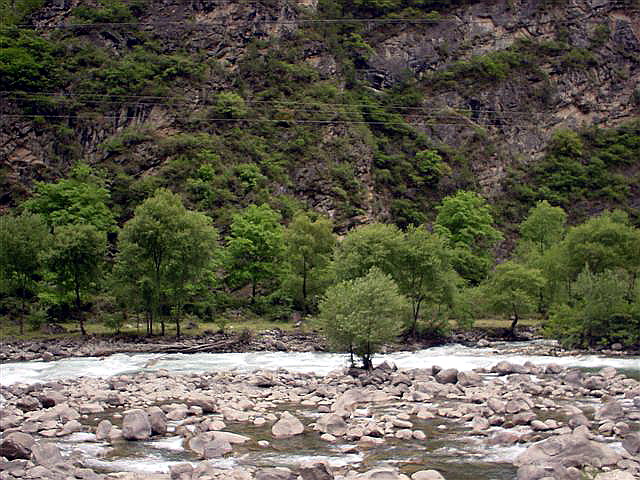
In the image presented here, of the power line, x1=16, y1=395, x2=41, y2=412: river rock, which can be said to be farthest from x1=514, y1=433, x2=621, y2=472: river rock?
the power line

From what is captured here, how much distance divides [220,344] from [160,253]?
30.1 ft

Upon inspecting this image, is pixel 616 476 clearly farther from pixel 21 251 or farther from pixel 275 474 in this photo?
pixel 21 251

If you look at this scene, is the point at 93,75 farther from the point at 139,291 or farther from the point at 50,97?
the point at 139,291

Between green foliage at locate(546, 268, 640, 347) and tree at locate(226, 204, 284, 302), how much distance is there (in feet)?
100

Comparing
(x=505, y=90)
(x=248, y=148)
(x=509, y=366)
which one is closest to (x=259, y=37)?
(x=248, y=148)

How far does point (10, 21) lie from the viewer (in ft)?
330

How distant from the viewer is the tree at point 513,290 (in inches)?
2292

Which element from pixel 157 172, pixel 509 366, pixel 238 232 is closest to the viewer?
pixel 509 366

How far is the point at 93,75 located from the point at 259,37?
79.2ft

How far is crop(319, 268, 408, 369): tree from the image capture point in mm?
39312

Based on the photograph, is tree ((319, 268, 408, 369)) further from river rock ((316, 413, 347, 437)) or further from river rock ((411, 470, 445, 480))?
river rock ((411, 470, 445, 480))

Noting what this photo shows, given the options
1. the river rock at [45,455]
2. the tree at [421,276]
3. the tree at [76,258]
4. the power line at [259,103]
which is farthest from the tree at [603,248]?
the power line at [259,103]

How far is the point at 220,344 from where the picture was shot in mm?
55250

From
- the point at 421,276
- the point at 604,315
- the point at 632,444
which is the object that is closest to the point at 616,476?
the point at 632,444
